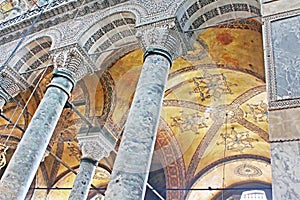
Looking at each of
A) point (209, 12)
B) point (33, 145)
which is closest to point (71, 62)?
point (33, 145)

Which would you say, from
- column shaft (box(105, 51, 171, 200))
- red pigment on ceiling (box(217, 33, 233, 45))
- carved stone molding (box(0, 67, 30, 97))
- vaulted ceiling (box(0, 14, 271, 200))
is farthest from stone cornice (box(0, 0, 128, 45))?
column shaft (box(105, 51, 171, 200))

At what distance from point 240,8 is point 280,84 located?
3.05 meters

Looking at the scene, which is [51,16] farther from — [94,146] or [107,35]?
[94,146]

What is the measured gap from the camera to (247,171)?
1069cm

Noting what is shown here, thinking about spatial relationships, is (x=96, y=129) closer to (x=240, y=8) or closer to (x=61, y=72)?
(x=61, y=72)

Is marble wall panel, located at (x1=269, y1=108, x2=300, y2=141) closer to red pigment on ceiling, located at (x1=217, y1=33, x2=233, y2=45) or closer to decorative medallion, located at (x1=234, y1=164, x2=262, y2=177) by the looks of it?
red pigment on ceiling, located at (x1=217, y1=33, x2=233, y2=45)

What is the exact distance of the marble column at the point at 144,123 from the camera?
379 centimetres

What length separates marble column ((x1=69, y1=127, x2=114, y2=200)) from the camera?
22.8 ft

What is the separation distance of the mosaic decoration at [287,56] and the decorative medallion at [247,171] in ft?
25.4

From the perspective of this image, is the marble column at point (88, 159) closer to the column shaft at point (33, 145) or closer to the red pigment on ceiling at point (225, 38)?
the column shaft at point (33, 145)

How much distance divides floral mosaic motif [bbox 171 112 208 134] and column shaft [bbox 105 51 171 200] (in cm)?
483

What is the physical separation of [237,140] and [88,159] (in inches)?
190

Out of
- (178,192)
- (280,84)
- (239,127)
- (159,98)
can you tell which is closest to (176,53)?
(159,98)

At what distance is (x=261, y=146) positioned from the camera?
394 inches
